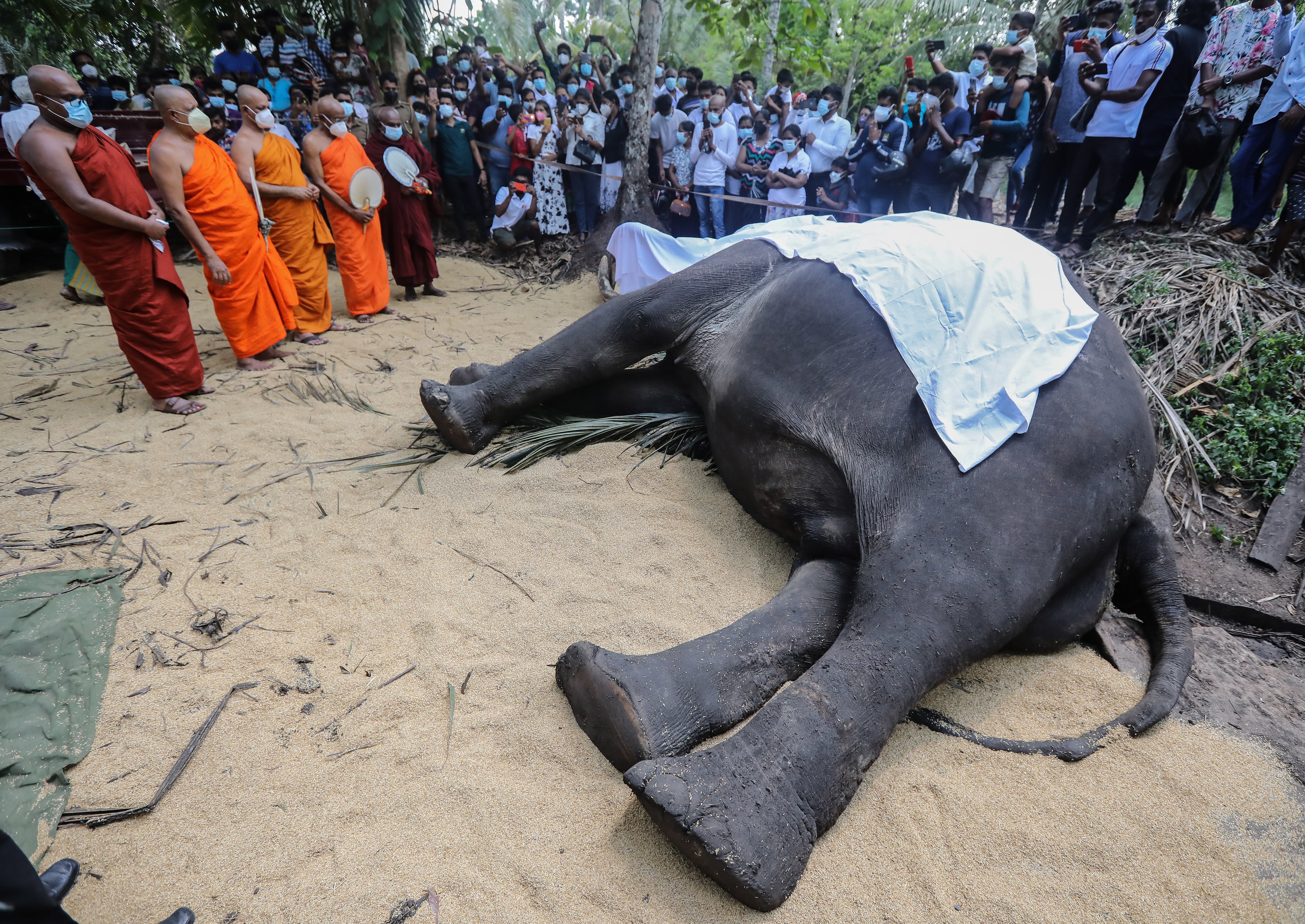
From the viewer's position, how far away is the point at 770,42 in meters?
12.7

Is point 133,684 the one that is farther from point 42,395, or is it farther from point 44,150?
point 42,395

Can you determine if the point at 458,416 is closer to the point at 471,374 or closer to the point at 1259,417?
the point at 471,374

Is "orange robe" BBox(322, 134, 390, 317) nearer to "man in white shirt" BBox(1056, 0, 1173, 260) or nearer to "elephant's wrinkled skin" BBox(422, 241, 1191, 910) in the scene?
"elephant's wrinkled skin" BBox(422, 241, 1191, 910)

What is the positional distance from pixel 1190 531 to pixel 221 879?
3648 mm

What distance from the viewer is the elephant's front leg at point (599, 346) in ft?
8.95

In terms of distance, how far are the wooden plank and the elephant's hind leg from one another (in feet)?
6.86

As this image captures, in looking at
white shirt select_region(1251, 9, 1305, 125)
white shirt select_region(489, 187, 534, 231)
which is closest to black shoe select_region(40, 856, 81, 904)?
white shirt select_region(1251, 9, 1305, 125)

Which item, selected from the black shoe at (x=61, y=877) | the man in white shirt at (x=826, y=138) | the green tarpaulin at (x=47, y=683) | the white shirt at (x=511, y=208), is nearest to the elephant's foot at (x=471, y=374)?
the green tarpaulin at (x=47, y=683)

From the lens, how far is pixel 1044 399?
1914mm

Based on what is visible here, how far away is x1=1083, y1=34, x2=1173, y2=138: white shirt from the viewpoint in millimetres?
4523

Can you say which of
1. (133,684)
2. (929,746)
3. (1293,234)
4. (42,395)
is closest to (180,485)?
(133,684)

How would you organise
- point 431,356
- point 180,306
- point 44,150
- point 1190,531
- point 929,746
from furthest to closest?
point 431,356
point 180,306
point 44,150
point 1190,531
point 929,746

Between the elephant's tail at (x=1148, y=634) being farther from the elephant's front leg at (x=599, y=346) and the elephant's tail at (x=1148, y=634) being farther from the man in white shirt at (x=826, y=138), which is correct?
the man in white shirt at (x=826, y=138)

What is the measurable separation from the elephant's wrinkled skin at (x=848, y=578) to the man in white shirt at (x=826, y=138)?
5.29m
